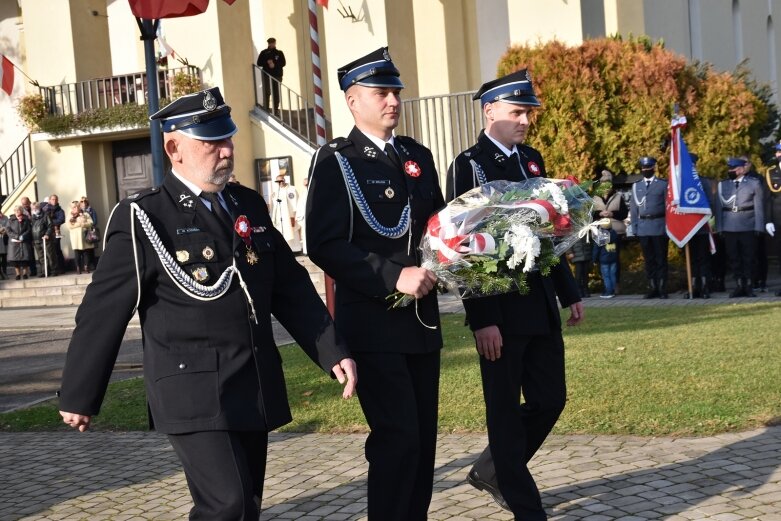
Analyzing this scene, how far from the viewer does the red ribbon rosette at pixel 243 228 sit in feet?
14.1

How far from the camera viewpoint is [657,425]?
7.30 m

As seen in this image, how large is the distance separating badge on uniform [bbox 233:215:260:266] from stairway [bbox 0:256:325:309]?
59.9 ft

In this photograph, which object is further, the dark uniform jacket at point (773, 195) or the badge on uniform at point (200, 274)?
the dark uniform jacket at point (773, 195)

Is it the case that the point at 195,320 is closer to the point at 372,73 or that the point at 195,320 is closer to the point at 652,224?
the point at 372,73

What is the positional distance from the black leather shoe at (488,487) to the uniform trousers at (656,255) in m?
11.8

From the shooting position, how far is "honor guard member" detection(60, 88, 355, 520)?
409 cm

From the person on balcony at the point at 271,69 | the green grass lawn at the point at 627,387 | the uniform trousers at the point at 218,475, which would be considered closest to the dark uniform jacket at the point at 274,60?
the person on balcony at the point at 271,69

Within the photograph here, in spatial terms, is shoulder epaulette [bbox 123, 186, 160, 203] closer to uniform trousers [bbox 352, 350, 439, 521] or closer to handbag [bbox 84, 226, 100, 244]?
uniform trousers [bbox 352, 350, 439, 521]

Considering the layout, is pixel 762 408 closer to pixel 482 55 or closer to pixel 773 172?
pixel 773 172

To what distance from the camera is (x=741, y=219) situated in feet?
54.9

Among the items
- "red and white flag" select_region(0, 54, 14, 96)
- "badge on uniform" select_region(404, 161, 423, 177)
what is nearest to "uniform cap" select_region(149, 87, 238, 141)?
"badge on uniform" select_region(404, 161, 423, 177)

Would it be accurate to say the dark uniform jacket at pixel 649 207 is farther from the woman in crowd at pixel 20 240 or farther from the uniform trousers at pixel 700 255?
the woman in crowd at pixel 20 240

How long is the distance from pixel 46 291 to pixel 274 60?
709 centimetres

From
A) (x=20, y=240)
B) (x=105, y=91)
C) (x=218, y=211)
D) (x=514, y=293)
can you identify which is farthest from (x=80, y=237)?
(x=218, y=211)
